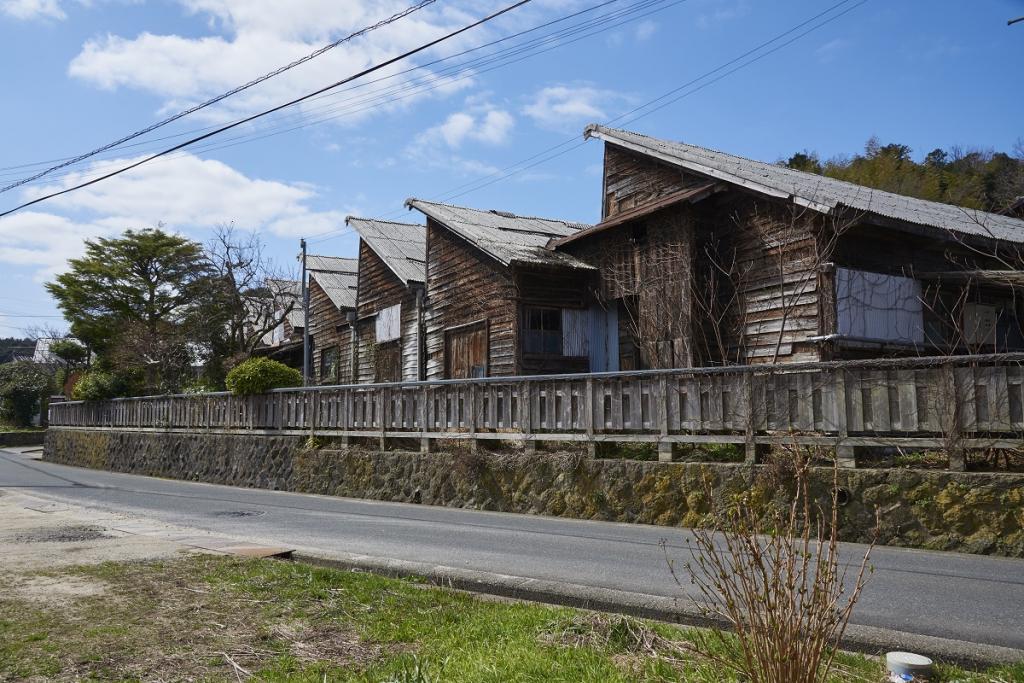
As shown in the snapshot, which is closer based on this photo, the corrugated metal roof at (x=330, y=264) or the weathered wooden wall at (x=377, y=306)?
the weathered wooden wall at (x=377, y=306)

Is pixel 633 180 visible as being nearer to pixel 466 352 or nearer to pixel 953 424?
pixel 466 352

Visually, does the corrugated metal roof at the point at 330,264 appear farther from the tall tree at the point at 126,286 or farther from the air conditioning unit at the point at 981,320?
the air conditioning unit at the point at 981,320

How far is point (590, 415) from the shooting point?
1373 centimetres

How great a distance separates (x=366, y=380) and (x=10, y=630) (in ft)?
82.5

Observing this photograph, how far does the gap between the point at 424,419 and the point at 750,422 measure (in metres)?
7.74

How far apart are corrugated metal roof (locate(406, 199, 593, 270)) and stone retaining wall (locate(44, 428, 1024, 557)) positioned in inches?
254

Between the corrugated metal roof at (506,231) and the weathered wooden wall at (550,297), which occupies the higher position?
the corrugated metal roof at (506,231)

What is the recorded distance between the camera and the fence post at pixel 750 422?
11.4 meters

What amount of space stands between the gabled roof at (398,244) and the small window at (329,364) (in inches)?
211

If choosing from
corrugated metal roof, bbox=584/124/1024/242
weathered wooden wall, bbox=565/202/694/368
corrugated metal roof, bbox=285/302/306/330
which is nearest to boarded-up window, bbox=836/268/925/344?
corrugated metal roof, bbox=584/124/1024/242

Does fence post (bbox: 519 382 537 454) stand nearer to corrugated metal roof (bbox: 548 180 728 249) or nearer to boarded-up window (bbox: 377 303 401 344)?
corrugated metal roof (bbox: 548 180 728 249)

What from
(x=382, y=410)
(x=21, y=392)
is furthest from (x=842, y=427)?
(x=21, y=392)

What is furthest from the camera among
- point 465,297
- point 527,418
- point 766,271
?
point 465,297

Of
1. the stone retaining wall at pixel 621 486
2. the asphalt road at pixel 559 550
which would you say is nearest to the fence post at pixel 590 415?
the stone retaining wall at pixel 621 486
